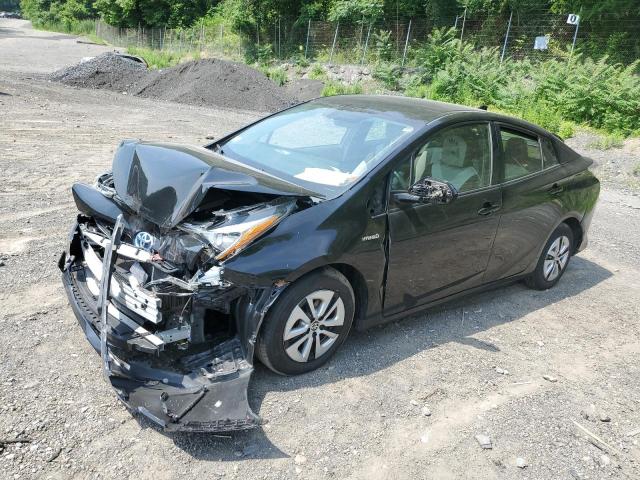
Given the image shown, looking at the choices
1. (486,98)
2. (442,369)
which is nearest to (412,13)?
(486,98)

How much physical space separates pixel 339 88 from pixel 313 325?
20594 mm

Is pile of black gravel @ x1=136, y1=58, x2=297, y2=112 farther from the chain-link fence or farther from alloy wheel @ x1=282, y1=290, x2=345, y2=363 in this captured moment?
alloy wheel @ x1=282, y1=290, x2=345, y2=363

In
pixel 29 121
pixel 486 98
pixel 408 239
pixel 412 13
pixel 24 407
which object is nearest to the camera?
pixel 24 407

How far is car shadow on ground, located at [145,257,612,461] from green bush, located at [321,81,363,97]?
17444 millimetres

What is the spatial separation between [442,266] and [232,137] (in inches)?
82.2

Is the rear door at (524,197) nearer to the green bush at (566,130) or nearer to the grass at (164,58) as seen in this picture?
the green bush at (566,130)

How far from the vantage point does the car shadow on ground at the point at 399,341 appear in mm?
3164

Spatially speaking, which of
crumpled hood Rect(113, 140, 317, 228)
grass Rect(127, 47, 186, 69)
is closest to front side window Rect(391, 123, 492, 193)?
crumpled hood Rect(113, 140, 317, 228)

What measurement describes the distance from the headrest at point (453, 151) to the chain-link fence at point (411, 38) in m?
17.5

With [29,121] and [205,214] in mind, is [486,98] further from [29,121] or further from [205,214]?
[205,214]

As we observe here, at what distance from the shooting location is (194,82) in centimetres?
2269

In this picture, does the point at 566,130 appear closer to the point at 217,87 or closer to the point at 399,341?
the point at 399,341

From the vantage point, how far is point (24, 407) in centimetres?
330

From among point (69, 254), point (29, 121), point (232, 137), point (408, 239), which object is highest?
point (232, 137)
